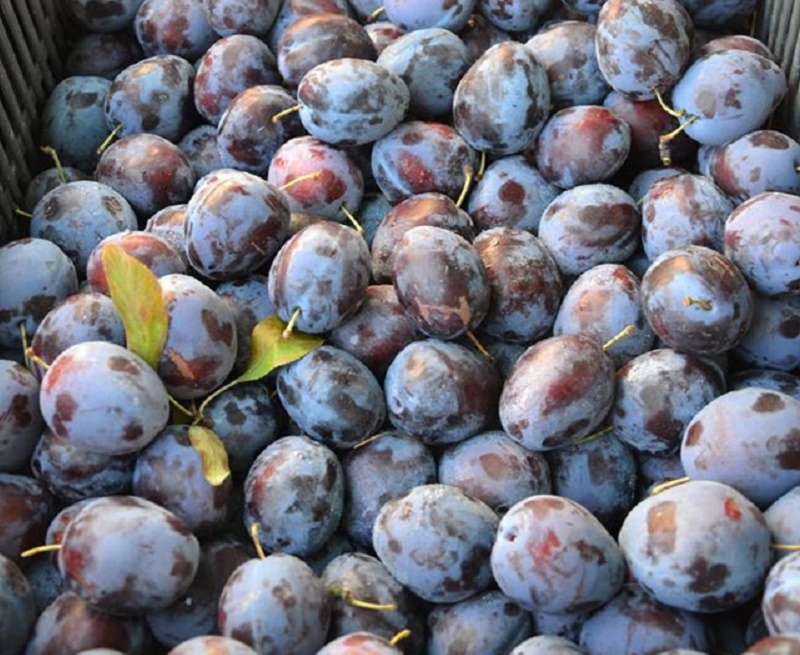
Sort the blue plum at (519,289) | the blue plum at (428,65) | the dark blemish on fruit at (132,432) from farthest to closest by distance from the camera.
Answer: the blue plum at (428,65) < the blue plum at (519,289) < the dark blemish on fruit at (132,432)

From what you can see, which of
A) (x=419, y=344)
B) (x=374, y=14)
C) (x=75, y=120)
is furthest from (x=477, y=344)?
(x=75, y=120)

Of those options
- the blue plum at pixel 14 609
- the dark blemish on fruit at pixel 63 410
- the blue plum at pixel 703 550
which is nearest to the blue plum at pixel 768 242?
the blue plum at pixel 703 550

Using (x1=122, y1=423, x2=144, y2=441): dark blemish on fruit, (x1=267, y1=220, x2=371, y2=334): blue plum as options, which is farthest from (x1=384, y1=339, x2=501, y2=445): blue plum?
(x1=122, y1=423, x2=144, y2=441): dark blemish on fruit

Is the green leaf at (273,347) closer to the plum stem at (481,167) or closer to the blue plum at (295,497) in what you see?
the blue plum at (295,497)

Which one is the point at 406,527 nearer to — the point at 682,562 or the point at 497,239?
the point at 682,562

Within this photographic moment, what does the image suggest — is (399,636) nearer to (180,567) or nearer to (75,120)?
(180,567)

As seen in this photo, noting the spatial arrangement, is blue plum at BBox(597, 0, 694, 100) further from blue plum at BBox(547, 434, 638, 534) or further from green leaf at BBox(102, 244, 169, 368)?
green leaf at BBox(102, 244, 169, 368)

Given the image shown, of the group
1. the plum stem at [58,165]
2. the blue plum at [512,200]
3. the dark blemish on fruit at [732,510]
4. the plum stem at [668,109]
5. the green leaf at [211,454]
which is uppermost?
the plum stem at [58,165]
